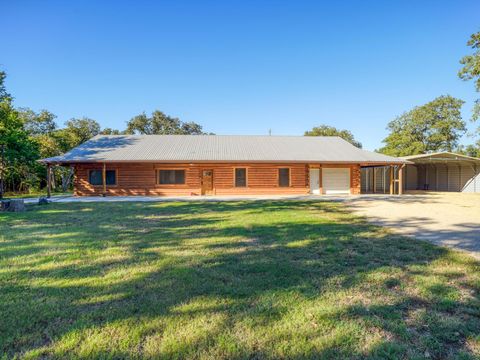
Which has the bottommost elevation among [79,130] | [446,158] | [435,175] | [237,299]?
[237,299]

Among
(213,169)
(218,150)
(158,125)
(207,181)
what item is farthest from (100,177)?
(158,125)

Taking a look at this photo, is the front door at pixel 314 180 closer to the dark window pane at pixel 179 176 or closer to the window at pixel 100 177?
the dark window pane at pixel 179 176

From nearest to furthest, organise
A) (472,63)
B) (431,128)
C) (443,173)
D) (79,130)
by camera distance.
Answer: (472,63) → (443,173) → (79,130) → (431,128)

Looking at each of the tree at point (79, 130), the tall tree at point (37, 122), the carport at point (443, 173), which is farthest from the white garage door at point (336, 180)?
the tall tree at point (37, 122)

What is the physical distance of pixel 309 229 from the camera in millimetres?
6637

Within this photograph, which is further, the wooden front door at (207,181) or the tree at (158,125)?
the tree at (158,125)

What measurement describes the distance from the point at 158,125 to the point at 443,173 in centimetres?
3514

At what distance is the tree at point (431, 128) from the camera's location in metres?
36.8

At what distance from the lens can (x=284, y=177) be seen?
63.4 ft

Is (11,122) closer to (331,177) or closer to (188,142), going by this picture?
(188,142)

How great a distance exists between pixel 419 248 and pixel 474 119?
654 inches

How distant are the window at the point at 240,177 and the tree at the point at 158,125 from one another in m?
24.4

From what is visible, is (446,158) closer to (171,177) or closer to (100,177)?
(171,177)

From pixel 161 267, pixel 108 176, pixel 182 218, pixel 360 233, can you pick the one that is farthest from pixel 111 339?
pixel 108 176
